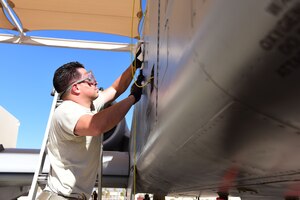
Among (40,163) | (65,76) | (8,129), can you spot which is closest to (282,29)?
(65,76)

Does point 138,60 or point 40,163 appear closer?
point 138,60

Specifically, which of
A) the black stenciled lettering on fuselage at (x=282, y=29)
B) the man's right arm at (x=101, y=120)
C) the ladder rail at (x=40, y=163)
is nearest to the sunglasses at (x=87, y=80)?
the man's right arm at (x=101, y=120)

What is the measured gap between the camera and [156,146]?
1.68 metres

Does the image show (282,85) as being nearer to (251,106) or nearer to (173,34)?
(251,106)

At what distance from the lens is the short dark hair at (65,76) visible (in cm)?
248

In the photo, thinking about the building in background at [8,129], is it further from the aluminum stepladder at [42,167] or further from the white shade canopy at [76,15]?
the aluminum stepladder at [42,167]

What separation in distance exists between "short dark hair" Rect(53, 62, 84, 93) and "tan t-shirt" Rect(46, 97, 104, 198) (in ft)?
0.72

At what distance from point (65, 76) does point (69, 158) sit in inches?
25.2

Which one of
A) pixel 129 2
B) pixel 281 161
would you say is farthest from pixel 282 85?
pixel 129 2

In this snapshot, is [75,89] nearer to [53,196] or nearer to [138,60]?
[138,60]

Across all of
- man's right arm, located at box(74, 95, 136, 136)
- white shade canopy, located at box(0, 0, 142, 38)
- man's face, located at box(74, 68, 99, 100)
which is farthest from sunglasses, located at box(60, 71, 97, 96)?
white shade canopy, located at box(0, 0, 142, 38)

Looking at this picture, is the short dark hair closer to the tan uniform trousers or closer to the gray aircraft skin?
the tan uniform trousers

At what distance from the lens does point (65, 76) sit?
2484 millimetres

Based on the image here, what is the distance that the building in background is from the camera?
20.4ft
